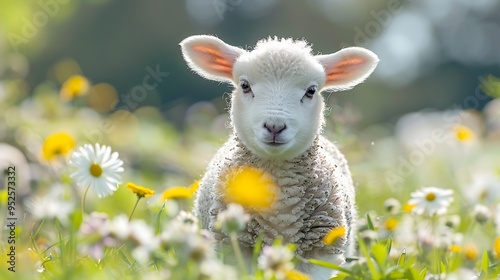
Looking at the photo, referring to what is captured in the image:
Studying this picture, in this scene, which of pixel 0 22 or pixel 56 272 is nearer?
pixel 56 272

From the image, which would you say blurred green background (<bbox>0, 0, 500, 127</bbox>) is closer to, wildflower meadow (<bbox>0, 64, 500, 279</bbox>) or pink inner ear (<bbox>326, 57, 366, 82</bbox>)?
wildflower meadow (<bbox>0, 64, 500, 279</bbox>)

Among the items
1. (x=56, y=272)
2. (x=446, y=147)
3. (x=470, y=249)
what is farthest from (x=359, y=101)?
(x=56, y=272)

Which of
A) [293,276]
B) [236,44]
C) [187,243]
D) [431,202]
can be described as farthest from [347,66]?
[236,44]

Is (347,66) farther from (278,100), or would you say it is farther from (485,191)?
(485,191)

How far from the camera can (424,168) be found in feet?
27.4

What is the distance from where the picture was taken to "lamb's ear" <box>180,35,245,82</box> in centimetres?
421

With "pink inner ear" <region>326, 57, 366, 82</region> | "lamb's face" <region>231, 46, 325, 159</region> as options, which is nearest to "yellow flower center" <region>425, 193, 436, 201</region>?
"lamb's face" <region>231, 46, 325, 159</region>

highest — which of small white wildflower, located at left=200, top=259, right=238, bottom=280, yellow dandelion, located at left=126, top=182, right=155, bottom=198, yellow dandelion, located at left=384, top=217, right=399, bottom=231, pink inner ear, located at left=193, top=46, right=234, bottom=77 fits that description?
pink inner ear, located at left=193, top=46, right=234, bottom=77

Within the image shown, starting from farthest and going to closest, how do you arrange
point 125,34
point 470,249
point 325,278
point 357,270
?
1. point 125,34
2. point 470,249
3. point 325,278
4. point 357,270

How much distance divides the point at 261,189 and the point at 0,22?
11.3 metres

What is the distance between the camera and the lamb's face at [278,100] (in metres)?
3.66

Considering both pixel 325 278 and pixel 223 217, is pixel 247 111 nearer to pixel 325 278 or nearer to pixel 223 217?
pixel 325 278

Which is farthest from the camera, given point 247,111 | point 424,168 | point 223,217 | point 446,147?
point 446,147

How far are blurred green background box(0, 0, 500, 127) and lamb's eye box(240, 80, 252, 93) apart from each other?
55.3 feet
